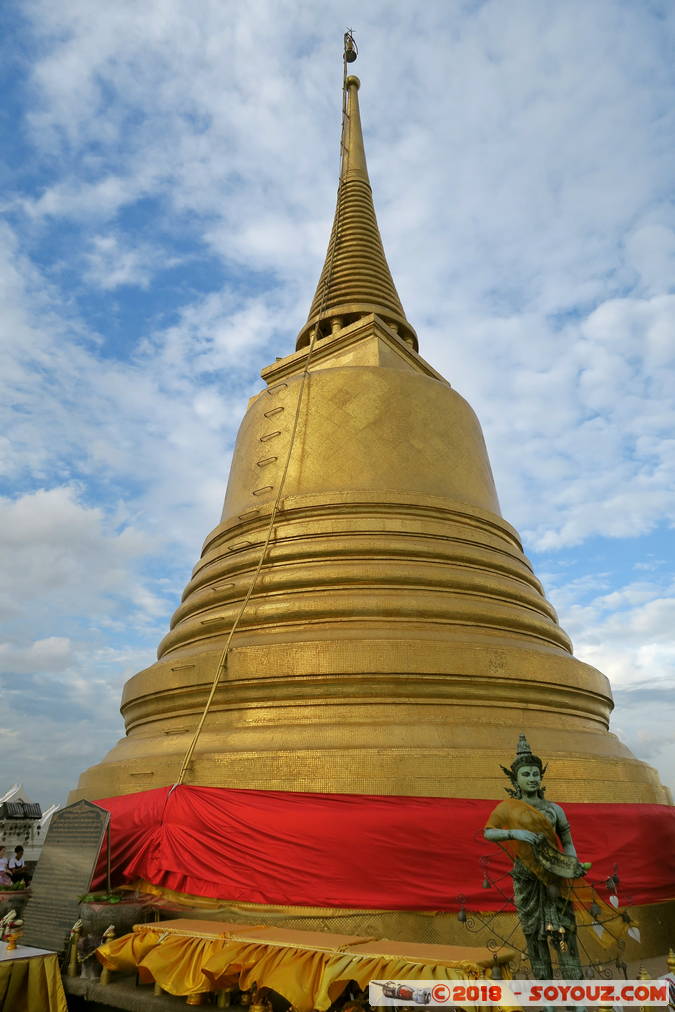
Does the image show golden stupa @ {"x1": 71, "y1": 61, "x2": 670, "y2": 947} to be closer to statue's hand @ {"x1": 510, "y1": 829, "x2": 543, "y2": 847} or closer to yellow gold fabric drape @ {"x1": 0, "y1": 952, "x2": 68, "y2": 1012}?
yellow gold fabric drape @ {"x1": 0, "y1": 952, "x2": 68, "y2": 1012}

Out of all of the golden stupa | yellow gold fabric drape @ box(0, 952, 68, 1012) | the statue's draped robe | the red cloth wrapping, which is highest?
the golden stupa

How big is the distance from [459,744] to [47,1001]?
12.2 ft

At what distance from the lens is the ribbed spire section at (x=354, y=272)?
13.8m

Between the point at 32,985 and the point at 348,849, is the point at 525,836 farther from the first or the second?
the point at 32,985

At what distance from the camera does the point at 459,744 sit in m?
6.46

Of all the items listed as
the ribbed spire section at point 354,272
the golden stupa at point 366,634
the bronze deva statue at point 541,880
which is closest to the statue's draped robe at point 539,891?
the bronze deva statue at point 541,880

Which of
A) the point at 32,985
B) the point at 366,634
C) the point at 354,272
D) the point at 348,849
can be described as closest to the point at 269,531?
the point at 366,634

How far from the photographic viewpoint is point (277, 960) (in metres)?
4.07

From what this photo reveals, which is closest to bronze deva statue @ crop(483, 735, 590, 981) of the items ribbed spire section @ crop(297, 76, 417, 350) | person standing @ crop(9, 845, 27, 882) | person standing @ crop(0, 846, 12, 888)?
person standing @ crop(0, 846, 12, 888)

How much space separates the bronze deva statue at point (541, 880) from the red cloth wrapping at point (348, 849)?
1433 millimetres

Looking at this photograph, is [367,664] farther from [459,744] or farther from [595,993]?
[595,993]

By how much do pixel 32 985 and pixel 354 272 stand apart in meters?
12.8

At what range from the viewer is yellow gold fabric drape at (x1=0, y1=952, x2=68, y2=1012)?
4684 mm

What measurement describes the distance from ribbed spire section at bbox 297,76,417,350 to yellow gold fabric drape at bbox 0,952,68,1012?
11129 millimetres
